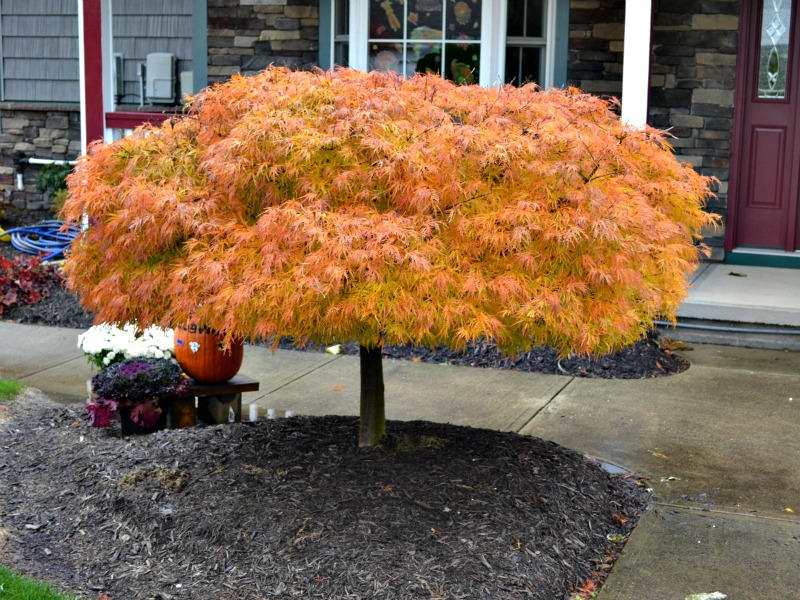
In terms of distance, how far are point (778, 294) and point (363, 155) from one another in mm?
5129

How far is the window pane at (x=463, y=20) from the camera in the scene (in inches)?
358

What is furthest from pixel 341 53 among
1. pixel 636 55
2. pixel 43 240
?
pixel 43 240

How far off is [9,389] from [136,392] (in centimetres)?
129

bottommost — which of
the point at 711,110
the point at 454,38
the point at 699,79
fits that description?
the point at 711,110

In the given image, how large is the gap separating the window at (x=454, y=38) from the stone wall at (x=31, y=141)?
4.29 m

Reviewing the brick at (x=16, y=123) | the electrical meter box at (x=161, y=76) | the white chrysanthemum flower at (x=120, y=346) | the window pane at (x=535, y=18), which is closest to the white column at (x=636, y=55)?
the window pane at (x=535, y=18)

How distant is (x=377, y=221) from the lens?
359 centimetres

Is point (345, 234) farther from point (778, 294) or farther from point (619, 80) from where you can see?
point (619, 80)

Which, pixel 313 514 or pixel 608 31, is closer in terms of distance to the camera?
pixel 313 514

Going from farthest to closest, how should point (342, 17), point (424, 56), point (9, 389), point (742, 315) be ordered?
point (342, 17)
point (424, 56)
point (742, 315)
point (9, 389)

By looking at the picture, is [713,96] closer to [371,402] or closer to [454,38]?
[454,38]

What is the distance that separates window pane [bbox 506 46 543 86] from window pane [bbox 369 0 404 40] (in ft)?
3.33

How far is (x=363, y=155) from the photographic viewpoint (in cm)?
378

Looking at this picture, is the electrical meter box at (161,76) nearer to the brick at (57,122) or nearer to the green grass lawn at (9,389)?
the brick at (57,122)
